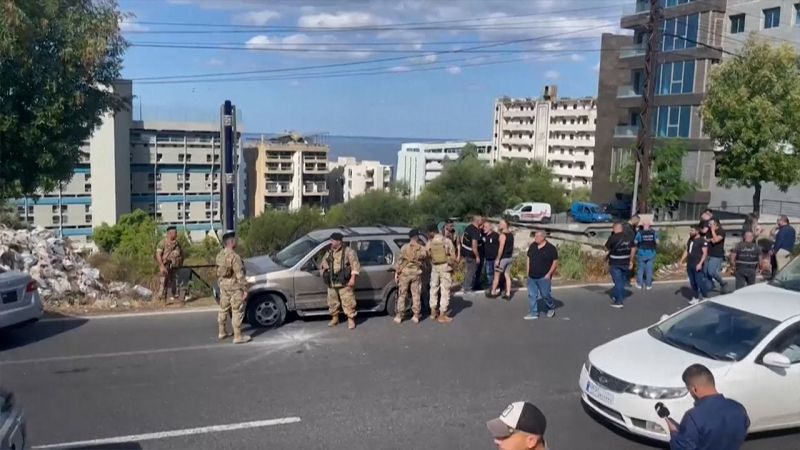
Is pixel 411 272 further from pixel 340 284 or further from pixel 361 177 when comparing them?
pixel 361 177

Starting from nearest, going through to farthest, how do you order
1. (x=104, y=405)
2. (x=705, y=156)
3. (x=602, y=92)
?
1. (x=104, y=405)
2. (x=705, y=156)
3. (x=602, y=92)

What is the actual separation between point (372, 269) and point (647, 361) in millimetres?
5715

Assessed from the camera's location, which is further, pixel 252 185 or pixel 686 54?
pixel 252 185

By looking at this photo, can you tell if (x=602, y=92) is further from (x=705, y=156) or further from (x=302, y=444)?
(x=302, y=444)

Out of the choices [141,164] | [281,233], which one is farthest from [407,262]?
[141,164]

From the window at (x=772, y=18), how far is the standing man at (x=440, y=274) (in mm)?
40596

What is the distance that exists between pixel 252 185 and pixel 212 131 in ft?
89.4

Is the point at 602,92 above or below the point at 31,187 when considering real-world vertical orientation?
above

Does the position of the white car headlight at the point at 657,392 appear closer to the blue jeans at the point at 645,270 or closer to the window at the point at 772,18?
the blue jeans at the point at 645,270

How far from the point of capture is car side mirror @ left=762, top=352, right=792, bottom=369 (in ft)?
23.2

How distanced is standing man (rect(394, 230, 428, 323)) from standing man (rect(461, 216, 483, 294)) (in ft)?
8.29

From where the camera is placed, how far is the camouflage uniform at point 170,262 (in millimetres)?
12906

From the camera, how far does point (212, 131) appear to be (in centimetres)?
9469

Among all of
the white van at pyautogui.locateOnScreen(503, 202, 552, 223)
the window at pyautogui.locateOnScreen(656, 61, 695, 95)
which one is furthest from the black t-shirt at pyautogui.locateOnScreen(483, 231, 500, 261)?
the white van at pyautogui.locateOnScreen(503, 202, 552, 223)
